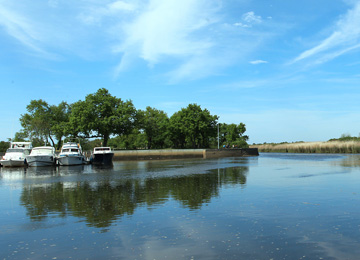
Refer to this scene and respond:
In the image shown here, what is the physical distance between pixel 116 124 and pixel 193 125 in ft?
78.8

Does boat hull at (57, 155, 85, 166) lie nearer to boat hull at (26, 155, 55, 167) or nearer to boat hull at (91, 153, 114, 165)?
boat hull at (26, 155, 55, 167)

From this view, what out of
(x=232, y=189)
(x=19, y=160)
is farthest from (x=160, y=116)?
(x=232, y=189)

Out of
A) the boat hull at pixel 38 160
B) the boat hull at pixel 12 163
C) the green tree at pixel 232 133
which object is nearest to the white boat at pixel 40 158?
the boat hull at pixel 38 160

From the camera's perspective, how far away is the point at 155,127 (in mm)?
89875

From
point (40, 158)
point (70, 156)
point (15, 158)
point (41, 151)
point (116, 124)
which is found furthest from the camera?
point (116, 124)

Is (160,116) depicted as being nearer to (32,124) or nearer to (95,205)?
(32,124)

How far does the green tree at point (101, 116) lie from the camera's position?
69125mm

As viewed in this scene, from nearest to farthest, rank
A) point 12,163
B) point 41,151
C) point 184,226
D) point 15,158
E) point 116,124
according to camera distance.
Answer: point 184,226
point 12,163
point 15,158
point 41,151
point 116,124

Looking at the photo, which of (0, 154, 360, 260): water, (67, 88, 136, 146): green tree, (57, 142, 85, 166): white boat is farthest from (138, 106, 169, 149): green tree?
(0, 154, 360, 260): water

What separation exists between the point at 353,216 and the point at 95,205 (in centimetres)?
986

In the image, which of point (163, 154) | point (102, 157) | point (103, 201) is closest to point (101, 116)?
point (163, 154)

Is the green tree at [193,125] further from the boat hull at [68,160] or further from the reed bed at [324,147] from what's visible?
the boat hull at [68,160]

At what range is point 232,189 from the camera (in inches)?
690

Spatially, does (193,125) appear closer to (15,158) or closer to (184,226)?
(15,158)
